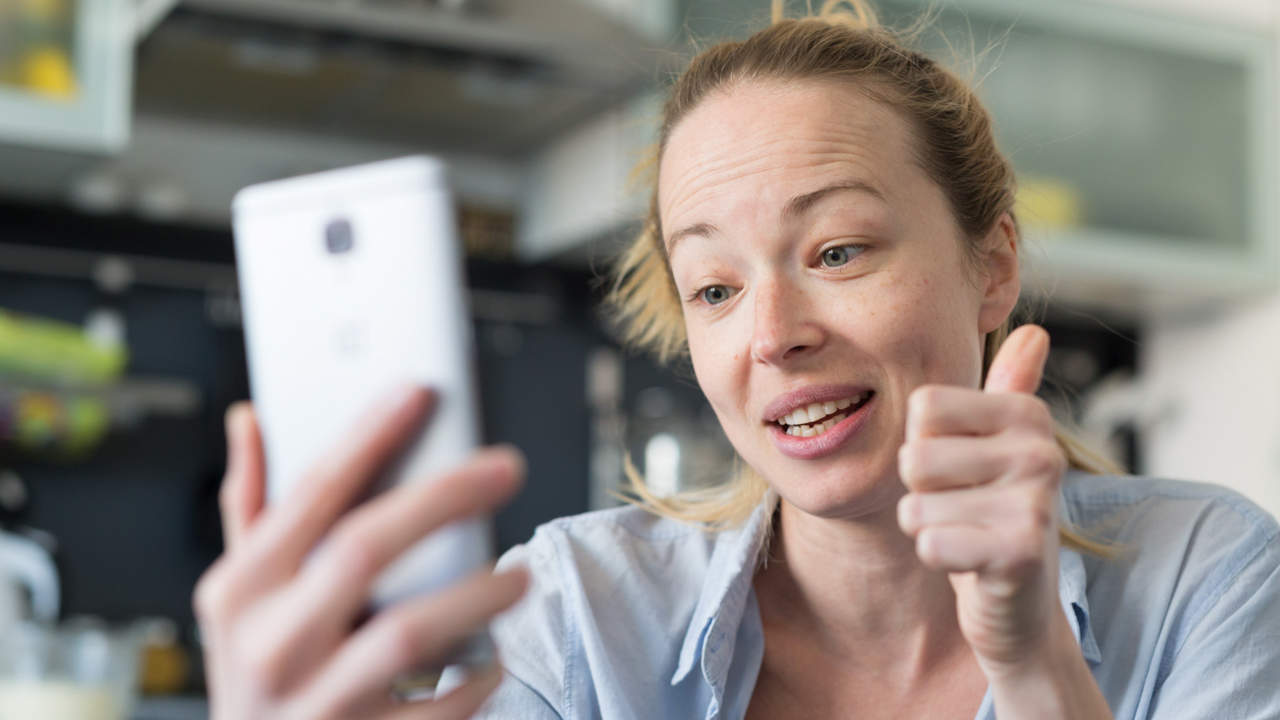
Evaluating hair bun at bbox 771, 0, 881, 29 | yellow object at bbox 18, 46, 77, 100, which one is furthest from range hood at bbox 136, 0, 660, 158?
hair bun at bbox 771, 0, 881, 29

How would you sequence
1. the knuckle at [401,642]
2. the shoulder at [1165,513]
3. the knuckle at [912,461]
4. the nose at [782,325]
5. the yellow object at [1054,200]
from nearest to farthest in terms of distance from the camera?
1. the knuckle at [401,642]
2. the knuckle at [912,461]
3. the nose at [782,325]
4. the shoulder at [1165,513]
5. the yellow object at [1054,200]

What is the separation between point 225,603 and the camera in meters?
0.59

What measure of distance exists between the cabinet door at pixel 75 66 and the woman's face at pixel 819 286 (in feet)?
4.45

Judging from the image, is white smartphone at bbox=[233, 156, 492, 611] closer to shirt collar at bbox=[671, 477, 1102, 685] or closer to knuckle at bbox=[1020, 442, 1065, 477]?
knuckle at bbox=[1020, 442, 1065, 477]

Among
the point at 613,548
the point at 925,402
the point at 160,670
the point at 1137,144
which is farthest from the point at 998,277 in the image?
the point at 1137,144

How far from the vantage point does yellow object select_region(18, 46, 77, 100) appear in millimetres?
2125

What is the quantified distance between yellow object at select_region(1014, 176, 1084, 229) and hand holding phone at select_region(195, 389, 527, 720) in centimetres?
239

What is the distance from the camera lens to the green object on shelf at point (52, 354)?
2.19m

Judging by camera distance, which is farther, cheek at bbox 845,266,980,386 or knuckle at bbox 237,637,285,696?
cheek at bbox 845,266,980,386

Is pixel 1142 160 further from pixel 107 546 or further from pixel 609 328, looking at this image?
pixel 107 546

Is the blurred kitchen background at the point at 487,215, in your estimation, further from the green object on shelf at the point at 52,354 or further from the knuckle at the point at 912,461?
the knuckle at the point at 912,461

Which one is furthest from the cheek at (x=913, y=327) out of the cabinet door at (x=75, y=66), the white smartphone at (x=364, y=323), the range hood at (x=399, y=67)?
the cabinet door at (x=75, y=66)

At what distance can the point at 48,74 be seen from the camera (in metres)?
2.13

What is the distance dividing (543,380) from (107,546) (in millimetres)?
907
